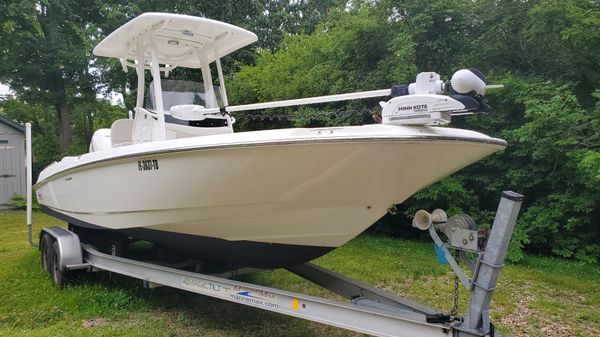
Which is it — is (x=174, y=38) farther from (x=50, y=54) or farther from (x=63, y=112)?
(x=63, y=112)

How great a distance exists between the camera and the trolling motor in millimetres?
2436

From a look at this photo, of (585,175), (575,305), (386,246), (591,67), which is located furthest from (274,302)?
(591,67)

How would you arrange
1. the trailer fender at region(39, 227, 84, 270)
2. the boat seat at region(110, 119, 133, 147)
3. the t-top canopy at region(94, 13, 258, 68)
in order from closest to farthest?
1. the t-top canopy at region(94, 13, 258, 68)
2. the trailer fender at region(39, 227, 84, 270)
3. the boat seat at region(110, 119, 133, 147)

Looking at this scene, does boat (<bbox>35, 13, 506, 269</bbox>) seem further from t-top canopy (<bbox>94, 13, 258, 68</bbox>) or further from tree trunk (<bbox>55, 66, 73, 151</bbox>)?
tree trunk (<bbox>55, 66, 73, 151</bbox>)

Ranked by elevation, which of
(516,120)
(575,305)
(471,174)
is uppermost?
(516,120)

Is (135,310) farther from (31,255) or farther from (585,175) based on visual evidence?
(585,175)

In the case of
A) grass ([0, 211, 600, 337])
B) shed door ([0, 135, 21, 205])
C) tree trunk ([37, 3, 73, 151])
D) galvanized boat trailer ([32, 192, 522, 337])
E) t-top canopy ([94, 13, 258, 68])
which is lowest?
grass ([0, 211, 600, 337])

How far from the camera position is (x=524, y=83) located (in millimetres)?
6688

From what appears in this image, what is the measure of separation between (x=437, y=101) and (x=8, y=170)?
14.5 m

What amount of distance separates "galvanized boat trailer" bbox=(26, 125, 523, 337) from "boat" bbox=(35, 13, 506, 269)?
0.97 feet

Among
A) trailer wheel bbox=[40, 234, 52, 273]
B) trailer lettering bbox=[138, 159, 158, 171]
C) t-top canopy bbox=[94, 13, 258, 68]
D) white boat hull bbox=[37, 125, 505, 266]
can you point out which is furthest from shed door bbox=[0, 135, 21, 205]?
trailer lettering bbox=[138, 159, 158, 171]

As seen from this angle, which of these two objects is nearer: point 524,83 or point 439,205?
point 524,83

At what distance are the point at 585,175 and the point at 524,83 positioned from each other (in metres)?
1.62

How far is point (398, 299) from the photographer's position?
3.16m
